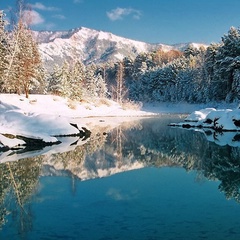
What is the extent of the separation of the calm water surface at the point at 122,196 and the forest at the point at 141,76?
27079mm

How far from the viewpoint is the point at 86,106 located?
4791 cm

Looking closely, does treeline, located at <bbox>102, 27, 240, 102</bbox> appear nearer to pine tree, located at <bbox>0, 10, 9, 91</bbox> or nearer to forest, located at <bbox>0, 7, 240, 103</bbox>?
forest, located at <bbox>0, 7, 240, 103</bbox>

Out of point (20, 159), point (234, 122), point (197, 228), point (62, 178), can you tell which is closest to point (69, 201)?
point (62, 178)

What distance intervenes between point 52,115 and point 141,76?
64874 mm

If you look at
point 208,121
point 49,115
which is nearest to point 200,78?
point 208,121

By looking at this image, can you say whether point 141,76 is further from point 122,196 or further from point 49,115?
point 122,196

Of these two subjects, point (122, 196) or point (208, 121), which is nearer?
point (122, 196)

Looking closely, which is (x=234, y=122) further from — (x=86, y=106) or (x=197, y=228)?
(x=86, y=106)

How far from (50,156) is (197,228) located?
934 cm

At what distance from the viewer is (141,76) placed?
85.6m

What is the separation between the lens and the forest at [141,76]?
39634 millimetres

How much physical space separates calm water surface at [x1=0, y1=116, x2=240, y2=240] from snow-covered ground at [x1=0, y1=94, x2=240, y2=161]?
364 cm

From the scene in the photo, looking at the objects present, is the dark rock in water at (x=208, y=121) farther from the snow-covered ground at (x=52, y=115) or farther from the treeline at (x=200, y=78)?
the treeline at (x=200, y=78)

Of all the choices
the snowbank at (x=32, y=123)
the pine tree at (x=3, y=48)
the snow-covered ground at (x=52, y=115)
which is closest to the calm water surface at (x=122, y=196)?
the snowbank at (x=32, y=123)
